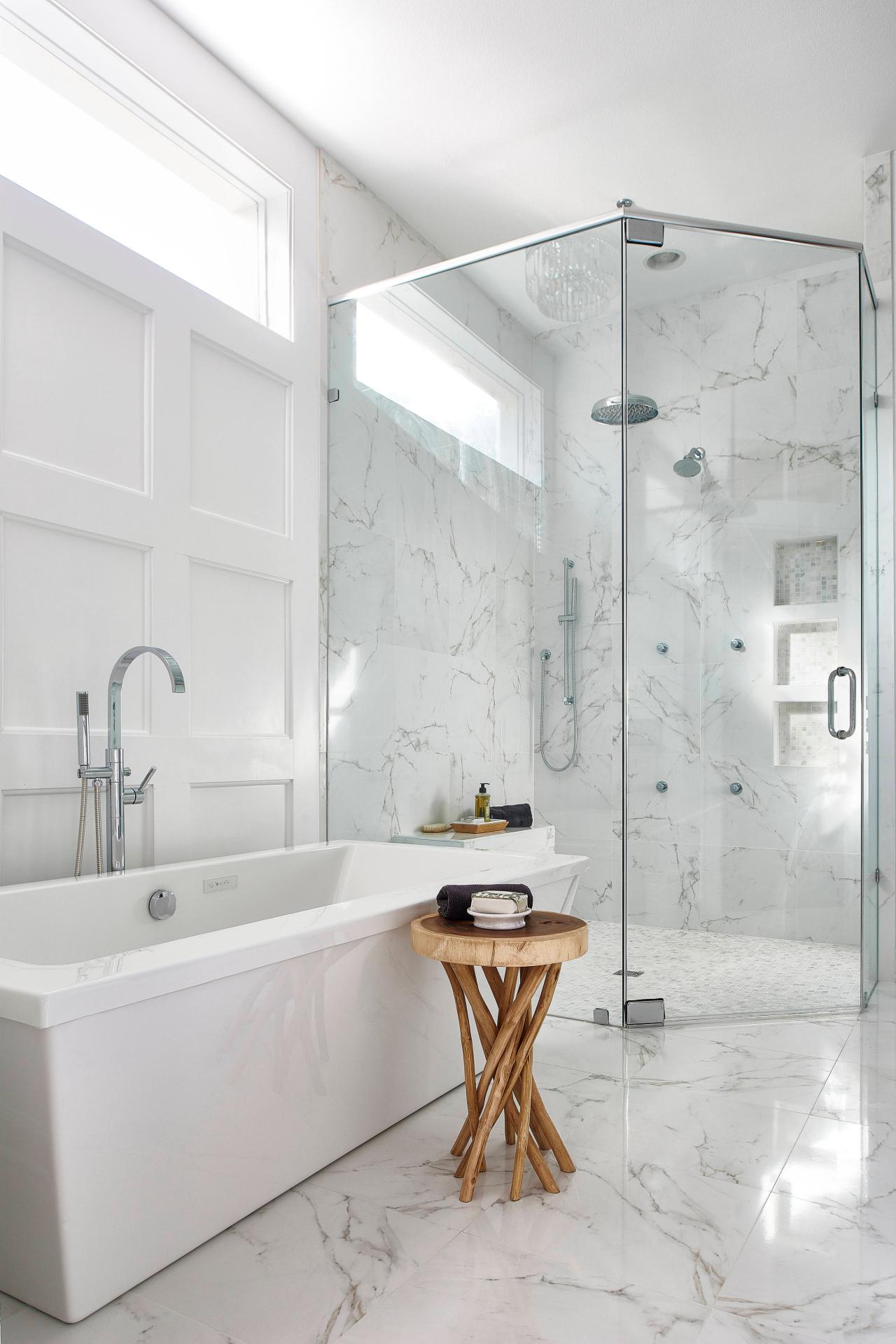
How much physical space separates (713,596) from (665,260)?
1.06 meters

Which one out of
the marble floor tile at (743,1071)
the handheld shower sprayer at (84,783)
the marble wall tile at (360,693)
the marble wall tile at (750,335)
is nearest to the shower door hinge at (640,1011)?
the marble floor tile at (743,1071)

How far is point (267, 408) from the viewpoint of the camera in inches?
125

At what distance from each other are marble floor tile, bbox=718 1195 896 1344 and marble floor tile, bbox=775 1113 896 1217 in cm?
4

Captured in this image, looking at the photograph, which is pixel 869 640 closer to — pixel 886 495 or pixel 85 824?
pixel 886 495

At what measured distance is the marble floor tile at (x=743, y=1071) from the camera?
7.47 feet

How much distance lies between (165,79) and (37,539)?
1.53 m

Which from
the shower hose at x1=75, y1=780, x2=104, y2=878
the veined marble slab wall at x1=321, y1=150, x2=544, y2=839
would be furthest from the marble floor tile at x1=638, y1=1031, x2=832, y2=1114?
the shower hose at x1=75, y1=780, x2=104, y2=878

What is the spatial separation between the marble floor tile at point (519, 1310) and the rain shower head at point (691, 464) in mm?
2234

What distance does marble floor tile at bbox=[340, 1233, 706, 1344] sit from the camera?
1.34 metres

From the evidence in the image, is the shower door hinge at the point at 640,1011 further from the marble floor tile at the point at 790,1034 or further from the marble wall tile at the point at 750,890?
the marble wall tile at the point at 750,890

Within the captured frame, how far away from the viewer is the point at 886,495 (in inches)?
139

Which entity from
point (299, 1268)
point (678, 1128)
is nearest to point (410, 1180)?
point (299, 1268)

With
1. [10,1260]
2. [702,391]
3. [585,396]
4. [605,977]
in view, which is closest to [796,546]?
[702,391]

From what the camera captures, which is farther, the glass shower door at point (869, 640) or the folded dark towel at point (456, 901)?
the glass shower door at point (869, 640)
